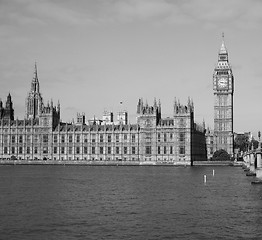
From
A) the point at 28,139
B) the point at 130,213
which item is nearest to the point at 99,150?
the point at 28,139

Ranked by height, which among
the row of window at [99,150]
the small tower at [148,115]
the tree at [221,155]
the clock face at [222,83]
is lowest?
the tree at [221,155]

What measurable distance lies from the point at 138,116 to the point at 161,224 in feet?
422

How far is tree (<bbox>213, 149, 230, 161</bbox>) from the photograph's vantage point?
538 feet

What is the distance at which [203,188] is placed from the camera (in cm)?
6781

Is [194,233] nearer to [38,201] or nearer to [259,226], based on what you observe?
[259,226]

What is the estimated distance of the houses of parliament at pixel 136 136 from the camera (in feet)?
527

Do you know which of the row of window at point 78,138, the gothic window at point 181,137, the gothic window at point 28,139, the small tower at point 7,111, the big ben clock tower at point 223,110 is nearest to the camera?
the gothic window at point 181,137

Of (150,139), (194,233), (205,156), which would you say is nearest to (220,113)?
(205,156)

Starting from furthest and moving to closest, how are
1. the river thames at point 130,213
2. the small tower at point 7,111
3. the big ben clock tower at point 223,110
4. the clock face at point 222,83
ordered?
the small tower at point 7,111 → the clock face at point 222,83 → the big ben clock tower at point 223,110 → the river thames at point 130,213

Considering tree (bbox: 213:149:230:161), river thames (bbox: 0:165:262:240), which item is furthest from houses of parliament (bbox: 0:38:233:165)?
river thames (bbox: 0:165:262:240)

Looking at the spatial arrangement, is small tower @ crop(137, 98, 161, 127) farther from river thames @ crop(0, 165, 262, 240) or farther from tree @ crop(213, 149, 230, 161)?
river thames @ crop(0, 165, 262, 240)

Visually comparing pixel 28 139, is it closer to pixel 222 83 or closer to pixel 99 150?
pixel 99 150

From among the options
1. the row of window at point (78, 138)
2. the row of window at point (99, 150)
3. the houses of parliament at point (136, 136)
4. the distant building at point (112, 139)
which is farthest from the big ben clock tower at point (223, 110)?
the row of window at point (99, 150)

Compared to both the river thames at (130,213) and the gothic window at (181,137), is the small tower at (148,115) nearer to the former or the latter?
the gothic window at (181,137)
